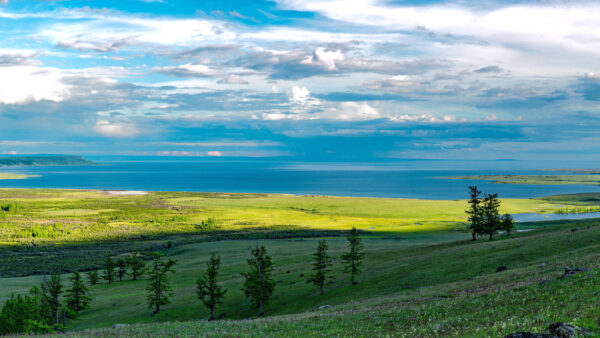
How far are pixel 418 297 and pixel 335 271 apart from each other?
123 ft

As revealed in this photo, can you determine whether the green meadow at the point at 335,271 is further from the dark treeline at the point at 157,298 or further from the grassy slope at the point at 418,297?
the dark treeline at the point at 157,298

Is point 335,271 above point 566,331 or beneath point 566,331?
beneath

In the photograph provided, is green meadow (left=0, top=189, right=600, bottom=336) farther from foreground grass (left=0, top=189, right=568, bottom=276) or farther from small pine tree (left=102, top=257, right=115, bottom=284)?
small pine tree (left=102, top=257, right=115, bottom=284)

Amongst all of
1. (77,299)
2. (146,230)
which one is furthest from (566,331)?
(146,230)

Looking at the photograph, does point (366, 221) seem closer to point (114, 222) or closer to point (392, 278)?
point (114, 222)

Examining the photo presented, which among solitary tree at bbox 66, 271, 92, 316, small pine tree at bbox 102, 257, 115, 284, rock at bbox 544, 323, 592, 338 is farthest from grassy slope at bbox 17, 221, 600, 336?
small pine tree at bbox 102, 257, 115, 284

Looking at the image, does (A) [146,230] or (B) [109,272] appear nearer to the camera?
(B) [109,272]

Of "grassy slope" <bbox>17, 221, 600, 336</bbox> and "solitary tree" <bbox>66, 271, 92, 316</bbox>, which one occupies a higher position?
"grassy slope" <bbox>17, 221, 600, 336</bbox>

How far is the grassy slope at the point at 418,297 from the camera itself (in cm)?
1925

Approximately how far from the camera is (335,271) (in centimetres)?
6931

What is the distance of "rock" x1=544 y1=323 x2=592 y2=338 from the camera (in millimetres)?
12008

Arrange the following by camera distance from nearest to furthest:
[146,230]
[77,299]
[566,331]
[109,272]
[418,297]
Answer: [566,331]
[418,297]
[77,299]
[109,272]
[146,230]

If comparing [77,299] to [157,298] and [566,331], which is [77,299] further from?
[566,331]

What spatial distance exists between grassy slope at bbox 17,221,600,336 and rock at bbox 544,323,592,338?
126cm
